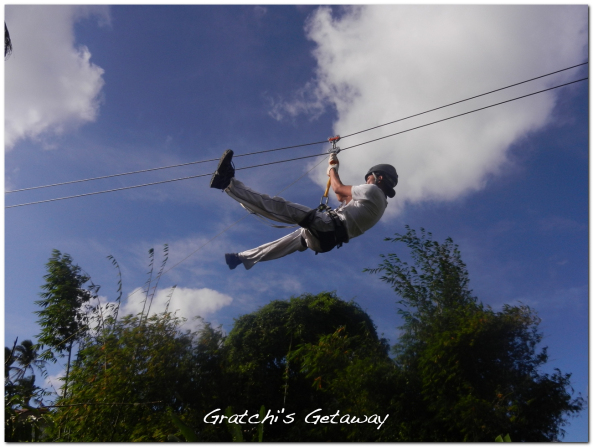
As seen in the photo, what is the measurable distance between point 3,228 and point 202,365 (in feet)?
10.5

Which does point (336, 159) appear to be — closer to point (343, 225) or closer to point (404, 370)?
point (343, 225)

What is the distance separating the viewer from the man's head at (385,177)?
411 centimetres

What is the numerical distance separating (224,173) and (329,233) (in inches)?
37.2

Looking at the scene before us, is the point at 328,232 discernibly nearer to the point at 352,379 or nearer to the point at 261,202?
the point at 261,202

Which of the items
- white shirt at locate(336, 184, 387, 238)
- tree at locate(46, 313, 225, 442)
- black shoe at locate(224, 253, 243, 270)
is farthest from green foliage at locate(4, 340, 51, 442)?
white shirt at locate(336, 184, 387, 238)

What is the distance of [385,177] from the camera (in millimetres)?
4109

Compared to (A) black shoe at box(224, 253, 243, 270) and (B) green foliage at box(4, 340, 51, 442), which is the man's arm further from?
(B) green foliage at box(4, 340, 51, 442)

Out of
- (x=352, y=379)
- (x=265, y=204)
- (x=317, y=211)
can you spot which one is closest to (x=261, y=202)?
(x=265, y=204)

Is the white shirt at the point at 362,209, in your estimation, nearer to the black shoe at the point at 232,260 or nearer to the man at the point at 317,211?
the man at the point at 317,211

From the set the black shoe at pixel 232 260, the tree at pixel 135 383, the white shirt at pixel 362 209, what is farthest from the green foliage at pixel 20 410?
the white shirt at pixel 362 209

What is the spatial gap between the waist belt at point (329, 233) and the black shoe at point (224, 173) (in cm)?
66

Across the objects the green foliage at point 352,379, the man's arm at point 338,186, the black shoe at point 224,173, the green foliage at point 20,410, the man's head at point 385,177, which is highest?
the man's head at point 385,177

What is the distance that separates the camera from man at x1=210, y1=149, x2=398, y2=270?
3.54 m

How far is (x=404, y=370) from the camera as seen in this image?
245 inches
